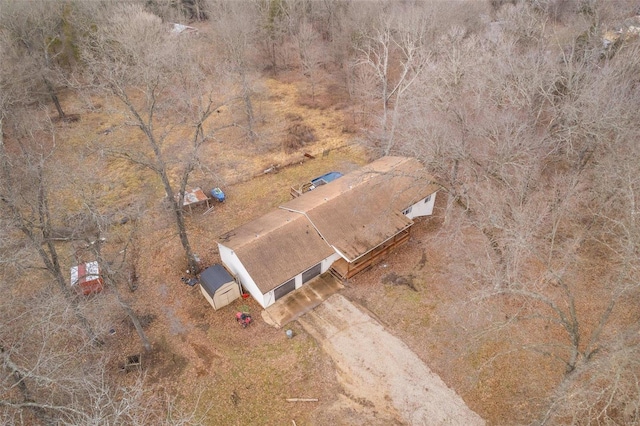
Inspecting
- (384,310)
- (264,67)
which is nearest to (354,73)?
(264,67)

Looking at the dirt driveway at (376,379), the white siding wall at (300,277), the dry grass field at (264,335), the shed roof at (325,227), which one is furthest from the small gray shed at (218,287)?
the dirt driveway at (376,379)

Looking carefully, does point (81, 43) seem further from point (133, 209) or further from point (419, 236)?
point (419, 236)

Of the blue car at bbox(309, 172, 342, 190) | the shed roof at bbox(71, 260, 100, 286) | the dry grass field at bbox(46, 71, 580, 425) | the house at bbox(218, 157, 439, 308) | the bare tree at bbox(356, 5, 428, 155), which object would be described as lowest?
the dry grass field at bbox(46, 71, 580, 425)

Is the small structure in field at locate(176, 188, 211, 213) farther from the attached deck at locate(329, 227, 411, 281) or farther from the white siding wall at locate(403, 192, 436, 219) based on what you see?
the white siding wall at locate(403, 192, 436, 219)

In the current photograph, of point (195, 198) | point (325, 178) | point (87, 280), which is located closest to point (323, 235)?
point (325, 178)

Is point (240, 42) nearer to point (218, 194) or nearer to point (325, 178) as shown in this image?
point (218, 194)

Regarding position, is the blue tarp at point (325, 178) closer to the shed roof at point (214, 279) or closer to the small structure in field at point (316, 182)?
the small structure in field at point (316, 182)

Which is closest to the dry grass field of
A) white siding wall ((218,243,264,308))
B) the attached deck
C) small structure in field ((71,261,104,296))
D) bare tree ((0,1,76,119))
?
the attached deck
